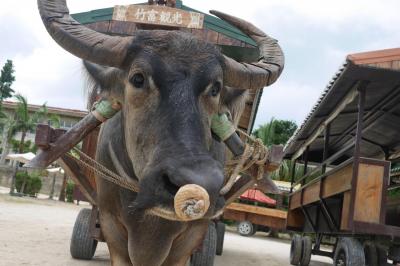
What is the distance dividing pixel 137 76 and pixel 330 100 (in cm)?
526

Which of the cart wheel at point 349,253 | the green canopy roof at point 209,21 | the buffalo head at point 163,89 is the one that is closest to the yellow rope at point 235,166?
the buffalo head at point 163,89

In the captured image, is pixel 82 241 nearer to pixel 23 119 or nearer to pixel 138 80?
pixel 138 80

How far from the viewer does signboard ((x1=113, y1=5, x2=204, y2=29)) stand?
4.29m

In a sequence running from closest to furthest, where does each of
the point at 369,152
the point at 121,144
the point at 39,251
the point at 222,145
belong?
the point at 121,144
the point at 222,145
the point at 39,251
the point at 369,152

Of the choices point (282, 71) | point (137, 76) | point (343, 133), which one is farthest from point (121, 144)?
point (343, 133)

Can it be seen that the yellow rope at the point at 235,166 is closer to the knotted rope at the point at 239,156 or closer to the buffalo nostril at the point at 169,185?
the knotted rope at the point at 239,156

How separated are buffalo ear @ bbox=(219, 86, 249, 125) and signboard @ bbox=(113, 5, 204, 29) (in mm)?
1173

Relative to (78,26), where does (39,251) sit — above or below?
below

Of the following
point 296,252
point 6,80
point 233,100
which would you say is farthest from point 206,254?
point 6,80

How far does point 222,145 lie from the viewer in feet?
11.9

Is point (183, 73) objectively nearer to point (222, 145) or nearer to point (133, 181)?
point (133, 181)

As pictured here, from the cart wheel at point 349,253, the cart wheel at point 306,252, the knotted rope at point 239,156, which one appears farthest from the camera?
the cart wheel at point 306,252

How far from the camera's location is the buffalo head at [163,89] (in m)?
2.20

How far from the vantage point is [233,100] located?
3578 mm
